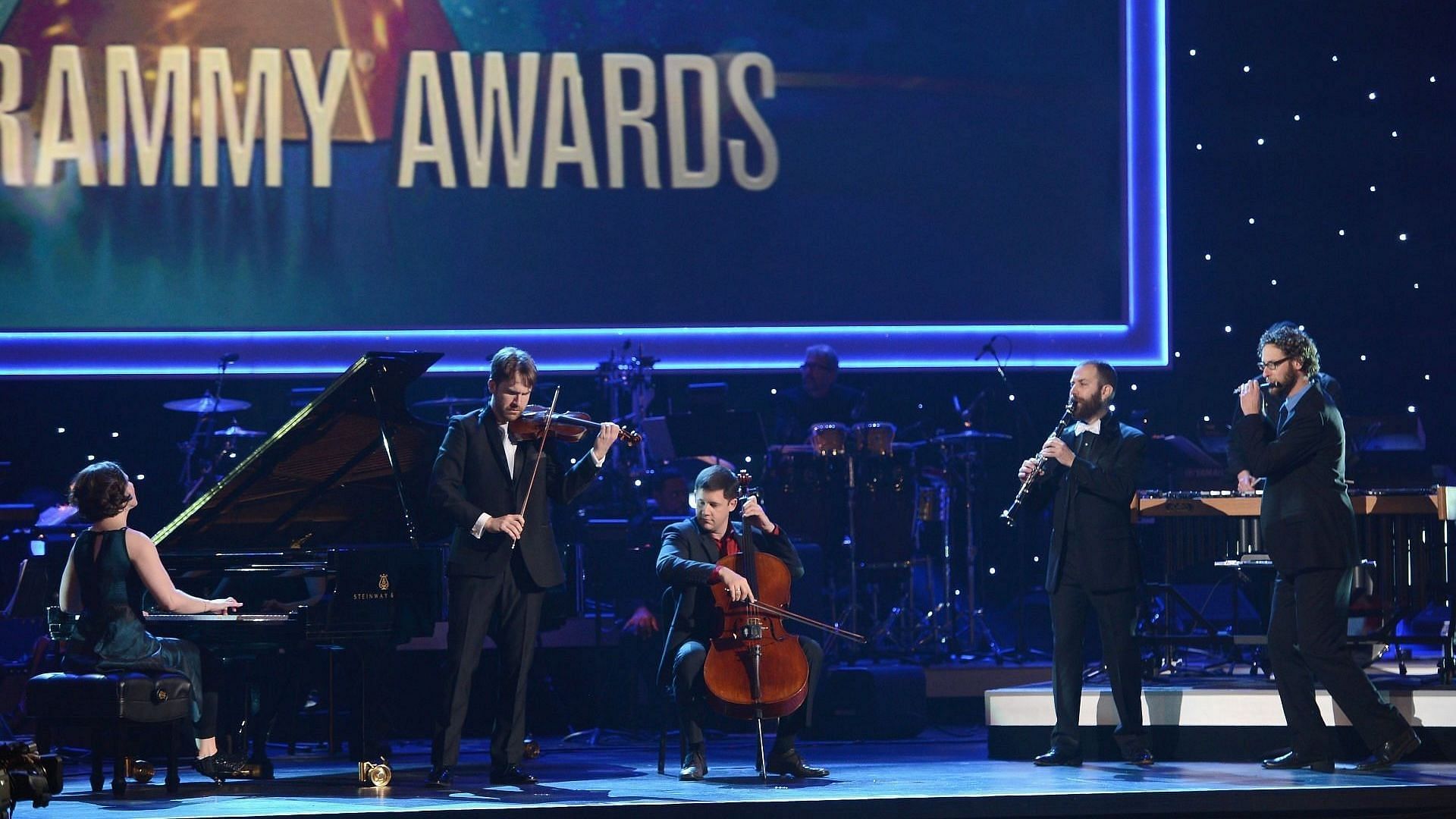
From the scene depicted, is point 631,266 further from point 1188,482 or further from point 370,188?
point 1188,482

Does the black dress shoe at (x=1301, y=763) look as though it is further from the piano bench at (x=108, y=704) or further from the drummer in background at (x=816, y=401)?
the piano bench at (x=108, y=704)

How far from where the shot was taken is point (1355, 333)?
10.5 meters

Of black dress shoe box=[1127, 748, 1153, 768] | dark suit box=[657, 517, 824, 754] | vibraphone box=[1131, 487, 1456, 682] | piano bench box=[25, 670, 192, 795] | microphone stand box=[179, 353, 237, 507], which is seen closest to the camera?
piano bench box=[25, 670, 192, 795]

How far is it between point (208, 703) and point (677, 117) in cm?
517

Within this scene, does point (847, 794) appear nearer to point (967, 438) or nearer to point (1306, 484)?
point (1306, 484)

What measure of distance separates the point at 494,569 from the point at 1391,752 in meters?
3.64

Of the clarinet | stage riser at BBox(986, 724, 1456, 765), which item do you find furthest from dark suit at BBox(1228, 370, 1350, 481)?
stage riser at BBox(986, 724, 1456, 765)

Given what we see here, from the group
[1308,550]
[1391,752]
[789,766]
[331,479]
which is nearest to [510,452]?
[331,479]

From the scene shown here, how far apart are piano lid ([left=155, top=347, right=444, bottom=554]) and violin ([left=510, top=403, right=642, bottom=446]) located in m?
0.48

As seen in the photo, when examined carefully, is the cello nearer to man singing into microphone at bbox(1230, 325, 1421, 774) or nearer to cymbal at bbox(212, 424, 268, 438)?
man singing into microphone at bbox(1230, 325, 1421, 774)

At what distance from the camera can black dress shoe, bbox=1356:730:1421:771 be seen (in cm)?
647

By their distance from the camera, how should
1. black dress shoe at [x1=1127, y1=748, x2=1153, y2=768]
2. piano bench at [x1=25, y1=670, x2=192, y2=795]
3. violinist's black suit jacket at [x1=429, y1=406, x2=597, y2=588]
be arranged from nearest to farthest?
piano bench at [x1=25, y1=670, x2=192, y2=795] → violinist's black suit jacket at [x1=429, y1=406, x2=597, y2=588] → black dress shoe at [x1=1127, y1=748, x2=1153, y2=768]

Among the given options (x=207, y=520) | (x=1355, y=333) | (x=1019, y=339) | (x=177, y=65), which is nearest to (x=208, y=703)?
(x=207, y=520)

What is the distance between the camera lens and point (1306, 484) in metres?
6.54
